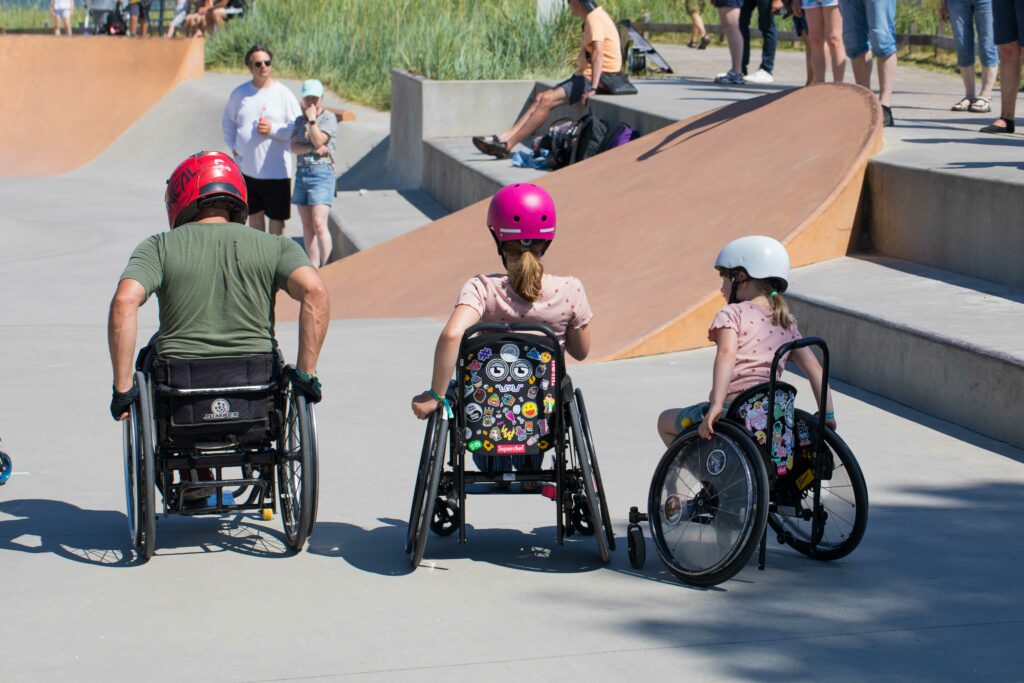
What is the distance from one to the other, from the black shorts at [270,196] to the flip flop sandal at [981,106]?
6290 mm

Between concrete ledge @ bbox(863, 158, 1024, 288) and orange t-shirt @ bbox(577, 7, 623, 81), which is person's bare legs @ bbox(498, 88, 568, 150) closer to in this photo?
orange t-shirt @ bbox(577, 7, 623, 81)

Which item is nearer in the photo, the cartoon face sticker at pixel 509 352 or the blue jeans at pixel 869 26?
the cartoon face sticker at pixel 509 352

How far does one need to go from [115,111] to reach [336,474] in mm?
21437

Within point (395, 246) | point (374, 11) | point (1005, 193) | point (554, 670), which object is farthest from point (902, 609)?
point (374, 11)

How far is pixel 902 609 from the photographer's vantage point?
4285mm

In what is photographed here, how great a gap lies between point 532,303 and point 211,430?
3.87ft

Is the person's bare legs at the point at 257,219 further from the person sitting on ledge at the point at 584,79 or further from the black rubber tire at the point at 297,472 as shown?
the black rubber tire at the point at 297,472

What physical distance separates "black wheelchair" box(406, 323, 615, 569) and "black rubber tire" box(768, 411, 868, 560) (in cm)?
71

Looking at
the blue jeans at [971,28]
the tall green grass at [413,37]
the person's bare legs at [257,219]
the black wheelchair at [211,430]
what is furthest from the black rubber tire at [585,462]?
the tall green grass at [413,37]

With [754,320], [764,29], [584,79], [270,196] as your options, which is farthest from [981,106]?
[754,320]

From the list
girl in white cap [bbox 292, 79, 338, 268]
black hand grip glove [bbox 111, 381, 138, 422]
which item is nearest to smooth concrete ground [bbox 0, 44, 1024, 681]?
black hand grip glove [bbox 111, 381, 138, 422]

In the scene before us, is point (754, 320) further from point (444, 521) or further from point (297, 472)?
point (297, 472)

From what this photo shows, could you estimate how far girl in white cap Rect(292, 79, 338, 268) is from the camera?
12125 millimetres

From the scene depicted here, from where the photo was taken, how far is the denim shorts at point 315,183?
12.4 m
